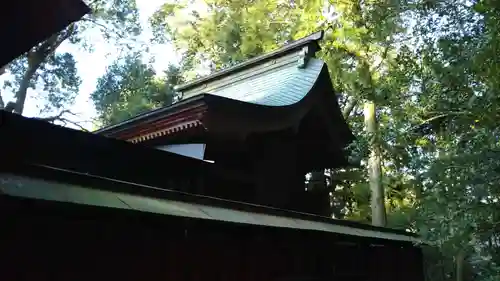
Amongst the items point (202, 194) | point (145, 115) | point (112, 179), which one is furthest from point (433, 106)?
point (112, 179)

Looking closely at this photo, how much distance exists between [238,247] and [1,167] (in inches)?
87.3

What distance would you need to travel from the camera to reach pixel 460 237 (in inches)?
229

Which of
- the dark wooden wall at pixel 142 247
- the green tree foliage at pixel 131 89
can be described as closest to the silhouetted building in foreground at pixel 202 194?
the dark wooden wall at pixel 142 247

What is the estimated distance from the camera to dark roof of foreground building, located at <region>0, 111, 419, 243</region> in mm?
2904

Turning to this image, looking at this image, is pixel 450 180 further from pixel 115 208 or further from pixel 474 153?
pixel 115 208

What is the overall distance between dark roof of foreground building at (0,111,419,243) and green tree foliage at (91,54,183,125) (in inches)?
518

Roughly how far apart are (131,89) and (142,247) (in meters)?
18.1

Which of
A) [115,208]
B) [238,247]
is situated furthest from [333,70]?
[115,208]

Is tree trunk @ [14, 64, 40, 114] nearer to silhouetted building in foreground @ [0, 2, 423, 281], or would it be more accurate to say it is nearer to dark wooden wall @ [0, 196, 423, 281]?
silhouetted building in foreground @ [0, 2, 423, 281]

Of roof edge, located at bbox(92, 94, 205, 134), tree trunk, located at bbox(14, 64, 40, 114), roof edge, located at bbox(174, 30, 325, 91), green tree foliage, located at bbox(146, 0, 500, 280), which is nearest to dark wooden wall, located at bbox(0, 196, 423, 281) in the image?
green tree foliage, located at bbox(146, 0, 500, 280)

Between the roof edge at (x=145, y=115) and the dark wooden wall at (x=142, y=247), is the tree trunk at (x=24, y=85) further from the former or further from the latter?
the dark wooden wall at (x=142, y=247)

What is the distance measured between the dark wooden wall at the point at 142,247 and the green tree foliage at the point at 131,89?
15.2 metres

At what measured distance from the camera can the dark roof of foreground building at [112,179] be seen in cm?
290

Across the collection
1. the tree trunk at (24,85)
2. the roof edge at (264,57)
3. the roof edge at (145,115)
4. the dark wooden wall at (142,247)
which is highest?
the tree trunk at (24,85)
